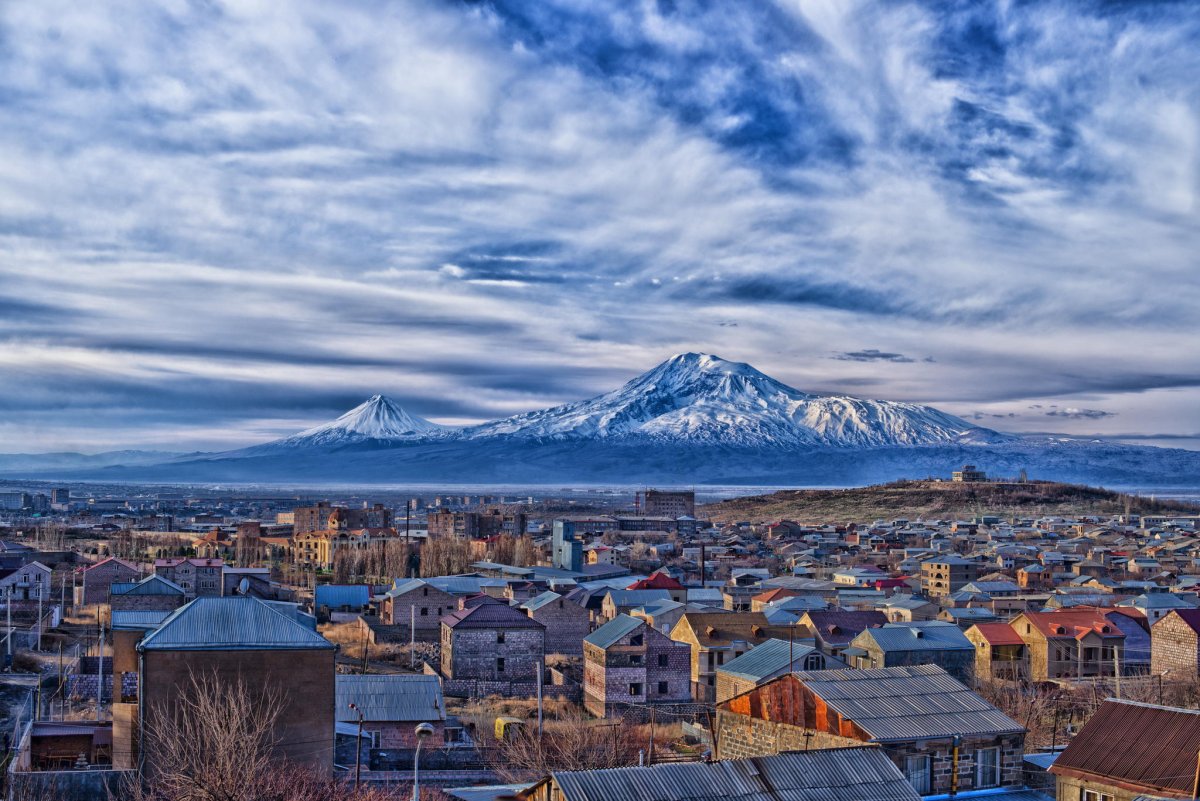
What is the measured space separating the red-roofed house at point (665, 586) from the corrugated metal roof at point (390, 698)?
27.5m

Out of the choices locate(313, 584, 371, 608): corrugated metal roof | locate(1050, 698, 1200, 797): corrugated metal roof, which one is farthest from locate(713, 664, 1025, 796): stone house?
locate(313, 584, 371, 608): corrugated metal roof

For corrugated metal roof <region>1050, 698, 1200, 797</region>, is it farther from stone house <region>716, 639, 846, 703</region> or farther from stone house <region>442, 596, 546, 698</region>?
stone house <region>442, 596, 546, 698</region>

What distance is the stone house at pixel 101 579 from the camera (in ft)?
204

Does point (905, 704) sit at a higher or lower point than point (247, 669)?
lower

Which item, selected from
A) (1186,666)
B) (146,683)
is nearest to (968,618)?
(1186,666)

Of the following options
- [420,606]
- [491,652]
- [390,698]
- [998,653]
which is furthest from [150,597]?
[998,653]

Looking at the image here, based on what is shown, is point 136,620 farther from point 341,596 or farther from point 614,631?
point 341,596

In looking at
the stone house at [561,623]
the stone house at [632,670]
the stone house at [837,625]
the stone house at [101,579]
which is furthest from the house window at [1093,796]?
the stone house at [101,579]

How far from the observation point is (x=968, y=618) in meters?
54.0

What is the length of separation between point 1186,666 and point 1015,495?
15157 centimetres

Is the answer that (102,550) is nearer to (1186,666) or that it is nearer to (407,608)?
(407,608)

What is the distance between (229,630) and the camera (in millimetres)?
23656

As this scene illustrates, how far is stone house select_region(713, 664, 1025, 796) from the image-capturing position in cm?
1962

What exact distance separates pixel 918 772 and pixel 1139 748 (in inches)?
169
